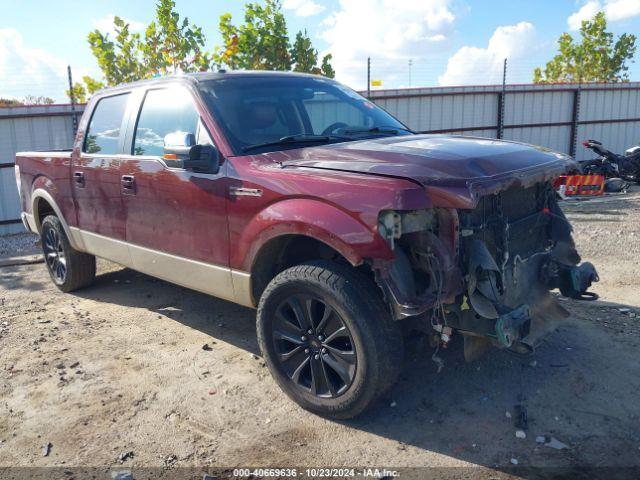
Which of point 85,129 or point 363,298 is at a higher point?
point 85,129

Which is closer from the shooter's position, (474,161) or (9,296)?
(474,161)

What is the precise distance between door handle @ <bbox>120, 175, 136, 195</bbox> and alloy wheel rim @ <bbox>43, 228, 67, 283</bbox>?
1.72 m

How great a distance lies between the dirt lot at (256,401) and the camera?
313 cm

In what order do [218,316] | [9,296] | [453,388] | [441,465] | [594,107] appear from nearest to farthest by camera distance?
1. [441,465]
2. [453,388]
3. [218,316]
4. [9,296]
5. [594,107]

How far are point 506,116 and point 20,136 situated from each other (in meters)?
12.1

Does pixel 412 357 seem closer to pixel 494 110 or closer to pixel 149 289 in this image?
pixel 149 289

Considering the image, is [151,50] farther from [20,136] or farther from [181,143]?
[181,143]

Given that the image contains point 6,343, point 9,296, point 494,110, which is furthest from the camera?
point 494,110

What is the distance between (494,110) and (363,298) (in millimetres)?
13959

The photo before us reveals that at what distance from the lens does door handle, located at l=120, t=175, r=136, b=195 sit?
455cm

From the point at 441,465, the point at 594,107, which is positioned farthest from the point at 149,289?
the point at 594,107

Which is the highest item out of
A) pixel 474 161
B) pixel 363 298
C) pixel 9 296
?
pixel 474 161

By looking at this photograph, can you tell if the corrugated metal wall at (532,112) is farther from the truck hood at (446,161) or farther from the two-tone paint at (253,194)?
the truck hood at (446,161)

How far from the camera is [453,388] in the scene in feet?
12.5
